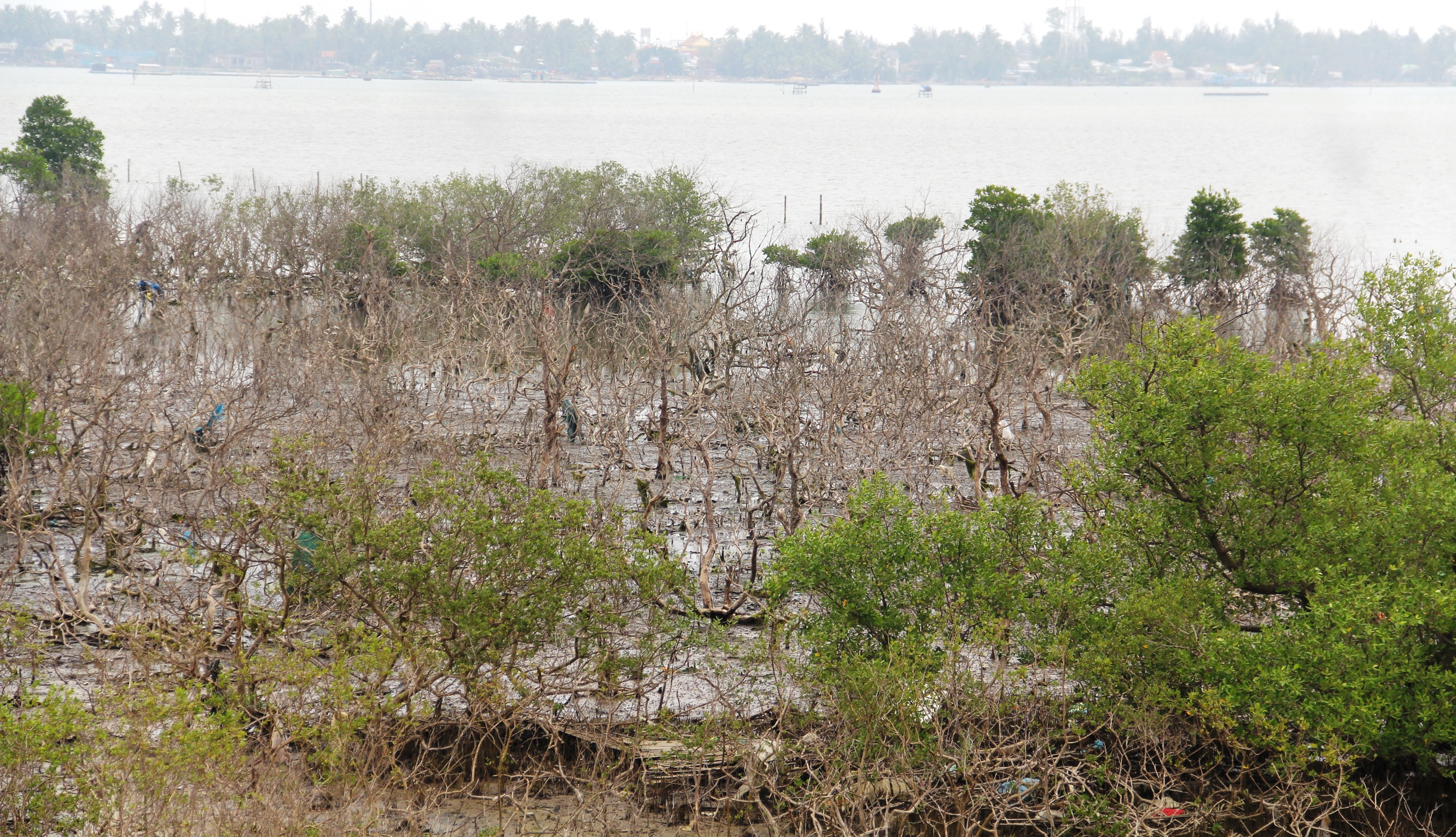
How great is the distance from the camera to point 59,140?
6238 cm

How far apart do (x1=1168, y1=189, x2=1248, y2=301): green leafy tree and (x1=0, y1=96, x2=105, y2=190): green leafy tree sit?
52.5 meters

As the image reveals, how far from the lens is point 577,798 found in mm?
17734

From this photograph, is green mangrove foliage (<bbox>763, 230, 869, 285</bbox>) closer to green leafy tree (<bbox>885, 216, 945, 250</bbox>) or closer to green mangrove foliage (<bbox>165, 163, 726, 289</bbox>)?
green leafy tree (<bbox>885, 216, 945, 250</bbox>)

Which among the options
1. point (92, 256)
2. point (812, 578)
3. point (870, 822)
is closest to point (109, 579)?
point (812, 578)

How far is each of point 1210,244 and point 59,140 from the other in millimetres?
56981

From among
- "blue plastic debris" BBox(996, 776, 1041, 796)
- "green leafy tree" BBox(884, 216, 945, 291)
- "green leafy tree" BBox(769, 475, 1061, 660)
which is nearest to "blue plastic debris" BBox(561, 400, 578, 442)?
"green leafy tree" BBox(884, 216, 945, 291)

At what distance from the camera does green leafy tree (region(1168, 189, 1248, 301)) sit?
49844mm

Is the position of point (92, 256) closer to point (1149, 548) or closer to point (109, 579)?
point (109, 579)

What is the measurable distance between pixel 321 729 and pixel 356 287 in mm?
34175

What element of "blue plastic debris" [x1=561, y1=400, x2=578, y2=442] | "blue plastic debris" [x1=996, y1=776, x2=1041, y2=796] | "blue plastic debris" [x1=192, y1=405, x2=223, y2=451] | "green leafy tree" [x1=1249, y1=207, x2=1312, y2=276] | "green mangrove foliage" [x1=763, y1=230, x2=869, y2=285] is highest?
"green leafy tree" [x1=1249, y1=207, x2=1312, y2=276]

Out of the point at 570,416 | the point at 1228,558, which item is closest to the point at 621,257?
the point at 570,416

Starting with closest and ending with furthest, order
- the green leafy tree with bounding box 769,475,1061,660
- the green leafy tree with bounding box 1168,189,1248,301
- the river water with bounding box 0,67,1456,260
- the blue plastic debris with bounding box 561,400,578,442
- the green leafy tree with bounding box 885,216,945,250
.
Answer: the green leafy tree with bounding box 769,475,1061,660 < the blue plastic debris with bounding box 561,400,578,442 < the green leafy tree with bounding box 1168,189,1248,301 < the green leafy tree with bounding box 885,216,945,250 < the river water with bounding box 0,67,1456,260

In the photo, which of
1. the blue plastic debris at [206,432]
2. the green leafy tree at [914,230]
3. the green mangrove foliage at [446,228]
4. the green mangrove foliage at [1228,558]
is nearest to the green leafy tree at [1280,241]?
the green leafy tree at [914,230]

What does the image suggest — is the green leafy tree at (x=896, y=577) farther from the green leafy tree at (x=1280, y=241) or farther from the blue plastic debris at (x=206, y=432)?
the green leafy tree at (x=1280, y=241)
